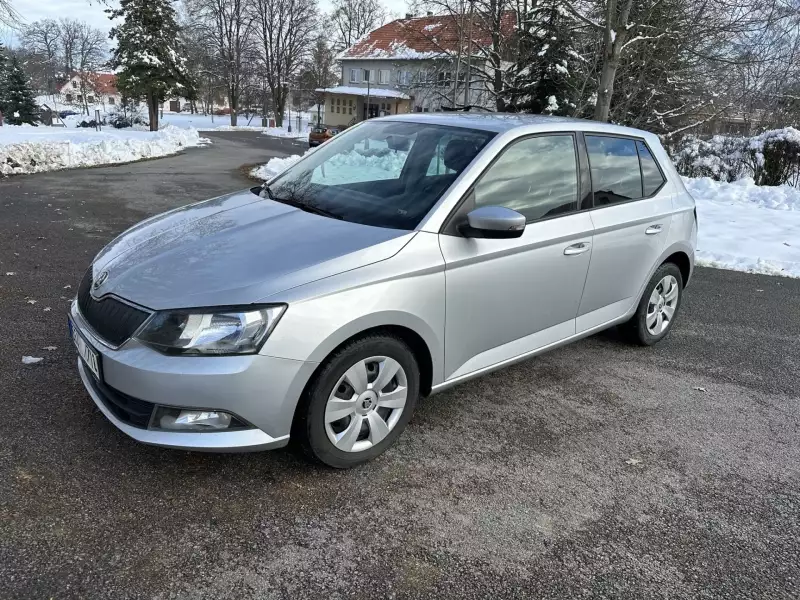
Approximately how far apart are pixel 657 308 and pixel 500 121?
2.16 metres

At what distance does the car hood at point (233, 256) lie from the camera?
8.66ft

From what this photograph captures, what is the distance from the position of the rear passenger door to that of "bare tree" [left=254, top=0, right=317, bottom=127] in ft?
200

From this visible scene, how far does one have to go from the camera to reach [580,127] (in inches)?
159

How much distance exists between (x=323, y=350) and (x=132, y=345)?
2.75 ft

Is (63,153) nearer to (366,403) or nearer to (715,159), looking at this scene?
(366,403)

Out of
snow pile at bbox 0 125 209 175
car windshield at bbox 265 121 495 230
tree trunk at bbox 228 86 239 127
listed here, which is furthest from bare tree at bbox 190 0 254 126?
car windshield at bbox 265 121 495 230

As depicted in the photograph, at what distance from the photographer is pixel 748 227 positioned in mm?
9992

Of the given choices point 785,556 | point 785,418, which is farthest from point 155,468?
point 785,418

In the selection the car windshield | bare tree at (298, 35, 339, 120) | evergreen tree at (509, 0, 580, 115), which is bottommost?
the car windshield

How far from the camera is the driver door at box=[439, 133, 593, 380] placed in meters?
3.23

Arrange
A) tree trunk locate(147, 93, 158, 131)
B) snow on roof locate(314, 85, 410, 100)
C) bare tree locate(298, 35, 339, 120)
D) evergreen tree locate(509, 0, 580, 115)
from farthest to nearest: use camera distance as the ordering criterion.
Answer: bare tree locate(298, 35, 339, 120), snow on roof locate(314, 85, 410, 100), tree trunk locate(147, 93, 158, 131), evergreen tree locate(509, 0, 580, 115)

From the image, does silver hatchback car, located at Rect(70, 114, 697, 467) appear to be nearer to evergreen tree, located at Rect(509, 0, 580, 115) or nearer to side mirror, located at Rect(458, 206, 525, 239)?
side mirror, located at Rect(458, 206, 525, 239)

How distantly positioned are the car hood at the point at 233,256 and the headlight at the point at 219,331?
5 cm

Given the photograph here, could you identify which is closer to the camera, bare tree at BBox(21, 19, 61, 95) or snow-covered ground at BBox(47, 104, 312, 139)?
snow-covered ground at BBox(47, 104, 312, 139)
